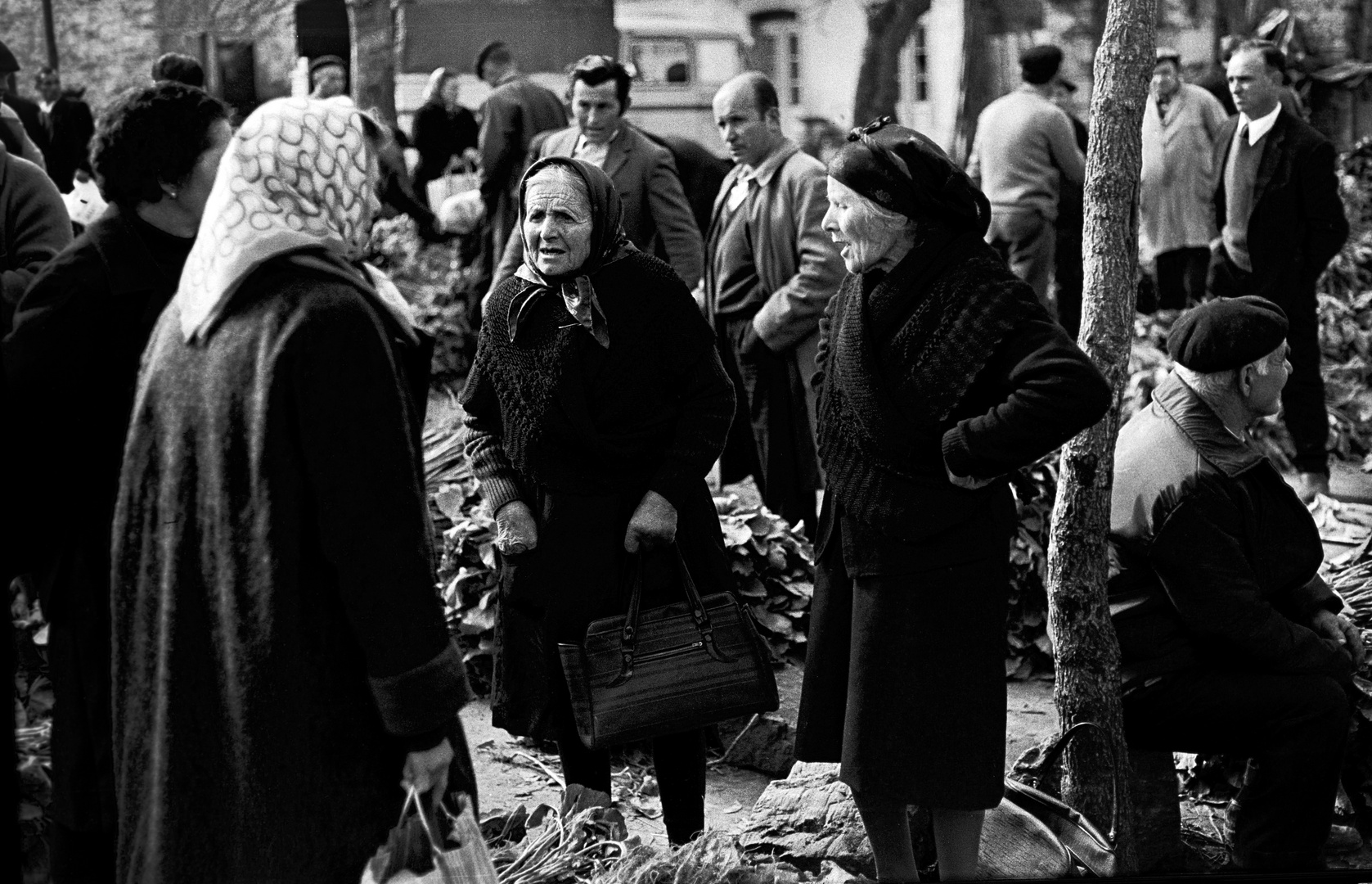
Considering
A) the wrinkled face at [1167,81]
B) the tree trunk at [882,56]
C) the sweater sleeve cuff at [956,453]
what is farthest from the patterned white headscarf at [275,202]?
the tree trunk at [882,56]

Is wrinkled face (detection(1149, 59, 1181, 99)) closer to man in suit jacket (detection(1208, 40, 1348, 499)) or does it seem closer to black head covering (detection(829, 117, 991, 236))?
man in suit jacket (detection(1208, 40, 1348, 499))

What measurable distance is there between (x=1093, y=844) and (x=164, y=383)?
2.21 meters

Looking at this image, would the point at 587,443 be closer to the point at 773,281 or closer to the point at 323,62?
the point at 773,281

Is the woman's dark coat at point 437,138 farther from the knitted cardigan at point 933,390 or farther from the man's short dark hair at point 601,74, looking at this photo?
the knitted cardigan at point 933,390

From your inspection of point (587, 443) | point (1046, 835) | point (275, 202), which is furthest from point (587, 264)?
point (1046, 835)

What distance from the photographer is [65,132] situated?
816 cm

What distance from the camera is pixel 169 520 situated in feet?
8.30

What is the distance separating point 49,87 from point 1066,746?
20.4ft

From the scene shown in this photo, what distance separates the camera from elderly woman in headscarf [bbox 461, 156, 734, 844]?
3.63m

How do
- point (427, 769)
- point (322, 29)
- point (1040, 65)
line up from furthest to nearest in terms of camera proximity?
point (322, 29)
point (1040, 65)
point (427, 769)

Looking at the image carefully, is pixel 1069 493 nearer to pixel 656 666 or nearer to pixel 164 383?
pixel 656 666

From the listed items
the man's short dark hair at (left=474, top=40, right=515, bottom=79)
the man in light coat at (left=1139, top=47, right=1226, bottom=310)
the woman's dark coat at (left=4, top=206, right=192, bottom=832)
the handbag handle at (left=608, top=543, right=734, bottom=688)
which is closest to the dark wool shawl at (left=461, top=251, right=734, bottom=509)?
the handbag handle at (left=608, top=543, right=734, bottom=688)

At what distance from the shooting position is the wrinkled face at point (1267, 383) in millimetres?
3857

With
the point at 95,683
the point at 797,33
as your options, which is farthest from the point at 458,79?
the point at 95,683
